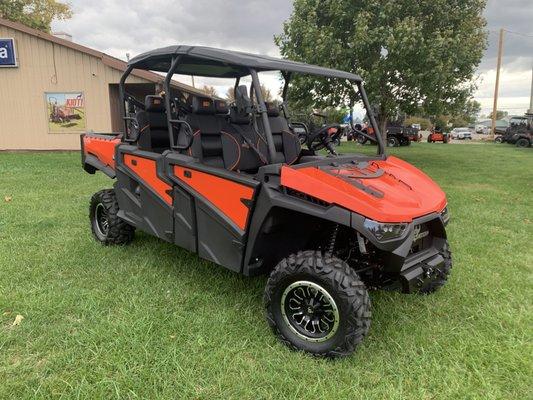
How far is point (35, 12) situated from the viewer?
87.9 feet

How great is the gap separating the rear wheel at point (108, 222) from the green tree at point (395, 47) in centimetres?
680

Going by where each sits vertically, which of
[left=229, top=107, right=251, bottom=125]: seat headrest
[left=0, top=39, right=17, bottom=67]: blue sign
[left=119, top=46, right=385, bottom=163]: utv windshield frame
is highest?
[left=0, top=39, right=17, bottom=67]: blue sign

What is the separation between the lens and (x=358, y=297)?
2.59 m

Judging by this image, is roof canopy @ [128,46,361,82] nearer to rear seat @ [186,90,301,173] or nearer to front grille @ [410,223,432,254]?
rear seat @ [186,90,301,173]

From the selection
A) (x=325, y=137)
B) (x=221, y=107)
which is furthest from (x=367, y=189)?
(x=221, y=107)

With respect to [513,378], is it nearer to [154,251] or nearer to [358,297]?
[358,297]

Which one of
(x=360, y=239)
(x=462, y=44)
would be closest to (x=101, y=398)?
(x=360, y=239)

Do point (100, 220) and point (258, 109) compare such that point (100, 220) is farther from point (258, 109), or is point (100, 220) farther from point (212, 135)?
point (258, 109)

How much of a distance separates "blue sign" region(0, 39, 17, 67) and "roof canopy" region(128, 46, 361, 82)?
12.0m

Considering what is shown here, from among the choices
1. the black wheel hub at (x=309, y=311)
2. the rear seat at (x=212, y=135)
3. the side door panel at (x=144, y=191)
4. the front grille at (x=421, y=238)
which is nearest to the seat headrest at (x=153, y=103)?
the side door panel at (x=144, y=191)

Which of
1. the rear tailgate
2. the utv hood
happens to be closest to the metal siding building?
the rear tailgate

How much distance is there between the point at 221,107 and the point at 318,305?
2014 millimetres

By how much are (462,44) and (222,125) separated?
10.2 m

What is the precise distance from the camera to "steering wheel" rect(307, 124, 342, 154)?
3.72m
